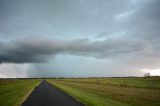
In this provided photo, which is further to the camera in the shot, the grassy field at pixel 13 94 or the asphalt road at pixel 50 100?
the grassy field at pixel 13 94

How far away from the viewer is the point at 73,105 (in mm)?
19594

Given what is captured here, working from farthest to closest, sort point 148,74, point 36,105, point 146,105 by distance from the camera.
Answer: point 148,74, point 146,105, point 36,105

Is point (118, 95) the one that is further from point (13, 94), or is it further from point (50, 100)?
point (13, 94)

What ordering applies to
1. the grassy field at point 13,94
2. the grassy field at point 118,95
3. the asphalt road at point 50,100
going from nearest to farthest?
the asphalt road at point 50,100 < the grassy field at point 118,95 < the grassy field at point 13,94

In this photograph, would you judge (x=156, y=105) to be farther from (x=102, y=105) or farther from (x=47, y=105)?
(x=47, y=105)

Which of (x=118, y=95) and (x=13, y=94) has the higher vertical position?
(x=13, y=94)

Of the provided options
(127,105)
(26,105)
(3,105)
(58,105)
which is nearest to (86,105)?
(58,105)

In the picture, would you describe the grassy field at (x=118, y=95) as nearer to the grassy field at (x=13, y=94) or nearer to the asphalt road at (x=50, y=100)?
the asphalt road at (x=50, y=100)

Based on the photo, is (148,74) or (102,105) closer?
(102,105)

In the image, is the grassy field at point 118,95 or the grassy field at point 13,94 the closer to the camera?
the grassy field at point 118,95

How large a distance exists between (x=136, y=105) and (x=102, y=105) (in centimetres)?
341

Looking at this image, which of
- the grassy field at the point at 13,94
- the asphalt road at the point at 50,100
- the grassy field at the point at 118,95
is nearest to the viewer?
the asphalt road at the point at 50,100

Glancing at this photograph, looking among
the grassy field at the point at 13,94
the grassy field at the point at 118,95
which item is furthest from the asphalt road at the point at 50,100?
the grassy field at the point at 118,95

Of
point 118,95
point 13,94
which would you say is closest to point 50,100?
point 118,95
